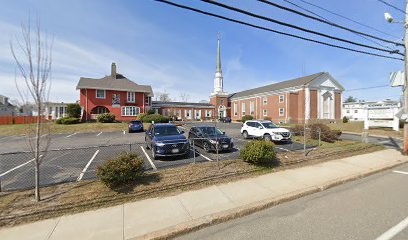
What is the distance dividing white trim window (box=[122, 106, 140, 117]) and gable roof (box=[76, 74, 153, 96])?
128 inches

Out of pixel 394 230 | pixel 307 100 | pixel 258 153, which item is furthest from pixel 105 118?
pixel 307 100

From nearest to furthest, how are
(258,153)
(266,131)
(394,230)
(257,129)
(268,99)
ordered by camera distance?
1. (394,230)
2. (258,153)
3. (266,131)
4. (257,129)
5. (268,99)

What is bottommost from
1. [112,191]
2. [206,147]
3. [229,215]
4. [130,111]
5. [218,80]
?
[229,215]

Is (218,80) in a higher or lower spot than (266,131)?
higher

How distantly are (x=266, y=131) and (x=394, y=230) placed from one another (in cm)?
1051

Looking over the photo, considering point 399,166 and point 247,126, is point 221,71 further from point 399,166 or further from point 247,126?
point 399,166

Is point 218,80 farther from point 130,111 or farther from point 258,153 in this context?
point 258,153

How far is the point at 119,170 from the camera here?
5.53 metres

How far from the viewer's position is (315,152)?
34.0ft

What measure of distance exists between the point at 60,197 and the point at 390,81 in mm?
16679

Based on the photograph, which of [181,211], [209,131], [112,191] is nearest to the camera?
[181,211]

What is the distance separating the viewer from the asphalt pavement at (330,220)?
3730 millimetres

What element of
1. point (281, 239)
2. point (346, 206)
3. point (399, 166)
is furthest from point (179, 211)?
point (399, 166)

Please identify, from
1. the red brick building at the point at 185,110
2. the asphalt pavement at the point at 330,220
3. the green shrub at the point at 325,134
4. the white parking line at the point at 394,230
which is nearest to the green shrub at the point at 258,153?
the asphalt pavement at the point at 330,220
